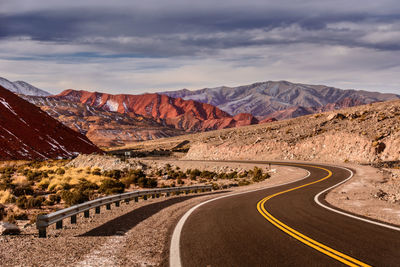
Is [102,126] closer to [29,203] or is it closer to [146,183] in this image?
[146,183]

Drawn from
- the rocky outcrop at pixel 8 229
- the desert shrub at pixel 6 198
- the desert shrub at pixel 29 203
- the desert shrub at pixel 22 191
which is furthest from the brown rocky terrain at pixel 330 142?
the rocky outcrop at pixel 8 229

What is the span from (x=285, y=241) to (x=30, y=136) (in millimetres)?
69265

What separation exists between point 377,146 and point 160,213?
127ft

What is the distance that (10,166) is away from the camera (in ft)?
152

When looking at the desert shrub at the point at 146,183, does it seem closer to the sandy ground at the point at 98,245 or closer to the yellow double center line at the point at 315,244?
the sandy ground at the point at 98,245

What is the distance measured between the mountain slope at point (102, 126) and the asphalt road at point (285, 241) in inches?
5820

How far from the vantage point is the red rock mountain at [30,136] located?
60.4m

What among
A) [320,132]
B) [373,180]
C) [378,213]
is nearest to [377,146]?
[320,132]

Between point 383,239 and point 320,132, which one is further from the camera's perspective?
point 320,132

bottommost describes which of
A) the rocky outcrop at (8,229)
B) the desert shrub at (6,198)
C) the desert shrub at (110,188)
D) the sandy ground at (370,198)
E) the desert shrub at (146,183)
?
the desert shrub at (146,183)

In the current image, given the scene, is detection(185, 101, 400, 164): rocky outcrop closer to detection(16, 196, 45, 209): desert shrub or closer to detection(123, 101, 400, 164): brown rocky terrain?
detection(123, 101, 400, 164): brown rocky terrain

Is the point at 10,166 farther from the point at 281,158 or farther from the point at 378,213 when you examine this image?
the point at 378,213

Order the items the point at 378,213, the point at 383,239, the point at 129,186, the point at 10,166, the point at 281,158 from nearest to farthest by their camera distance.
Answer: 1. the point at 383,239
2. the point at 378,213
3. the point at 129,186
4. the point at 10,166
5. the point at 281,158

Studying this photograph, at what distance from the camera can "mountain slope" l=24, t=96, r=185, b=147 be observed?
161375 millimetres
